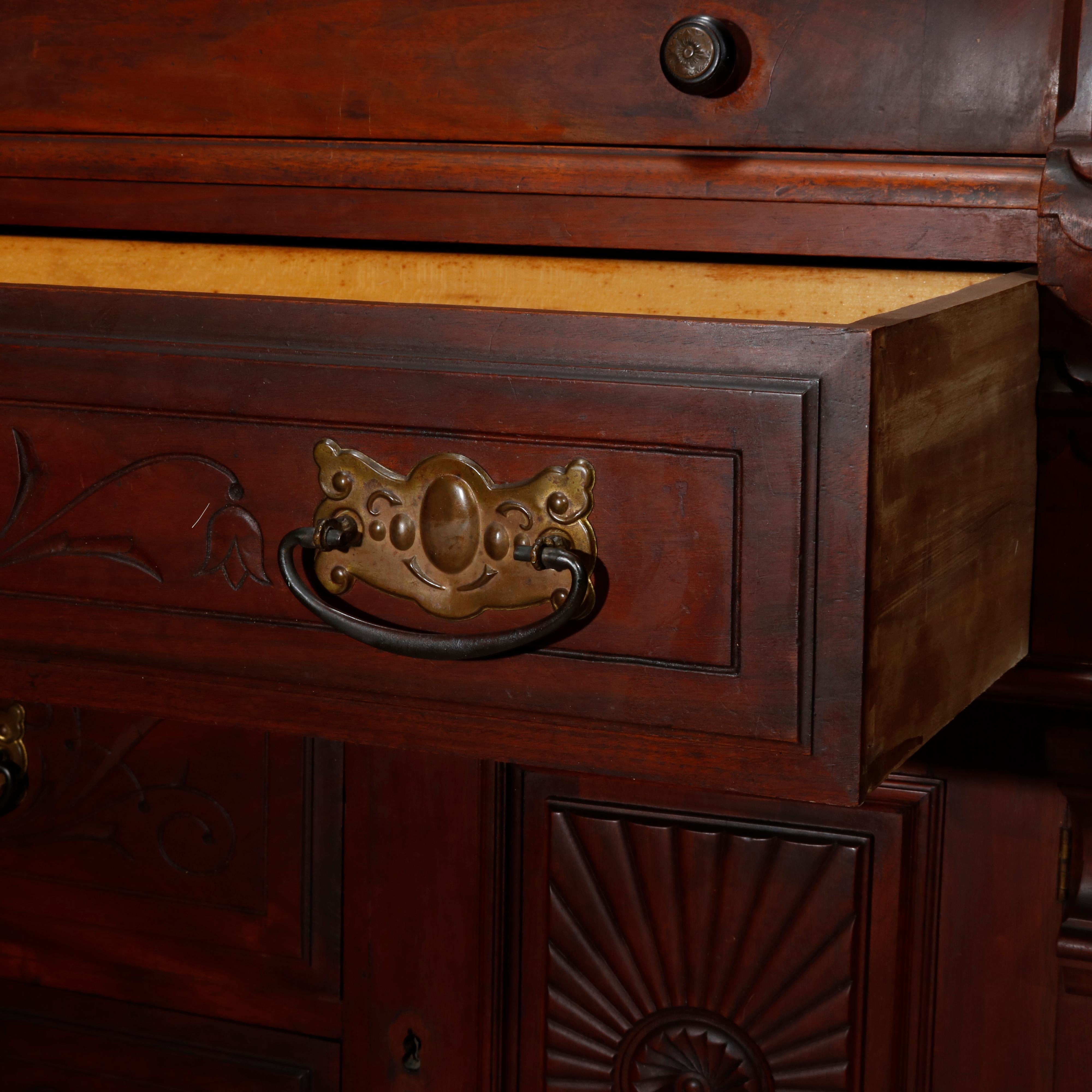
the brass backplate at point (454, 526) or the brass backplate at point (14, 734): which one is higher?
the brass backplate at point (454, 526)

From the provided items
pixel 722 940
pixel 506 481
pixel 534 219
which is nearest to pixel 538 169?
pixel 534 219

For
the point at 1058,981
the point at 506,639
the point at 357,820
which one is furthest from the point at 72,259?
the point at 1058,981

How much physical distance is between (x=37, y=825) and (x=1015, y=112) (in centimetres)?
76

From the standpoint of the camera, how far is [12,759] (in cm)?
100

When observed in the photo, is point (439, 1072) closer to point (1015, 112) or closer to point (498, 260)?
point (498, 260)

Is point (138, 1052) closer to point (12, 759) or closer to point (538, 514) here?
point (12, 759)

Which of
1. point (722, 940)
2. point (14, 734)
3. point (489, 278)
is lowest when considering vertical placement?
point (722, 940)

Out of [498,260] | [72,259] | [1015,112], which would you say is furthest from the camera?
[72,259]

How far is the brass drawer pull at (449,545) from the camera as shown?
532 millimetres

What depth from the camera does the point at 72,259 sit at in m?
0.91

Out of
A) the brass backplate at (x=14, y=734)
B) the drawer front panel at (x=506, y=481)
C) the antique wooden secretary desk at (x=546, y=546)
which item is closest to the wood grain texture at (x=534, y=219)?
the antique wooden secretary desk at (x=546, y=546)

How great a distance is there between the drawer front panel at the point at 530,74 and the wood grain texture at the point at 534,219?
0.10ft

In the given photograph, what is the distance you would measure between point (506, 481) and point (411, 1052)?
0.55m

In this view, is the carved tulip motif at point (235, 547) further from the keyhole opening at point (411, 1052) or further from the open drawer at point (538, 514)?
the keyhole opening at point (411, 1052)
